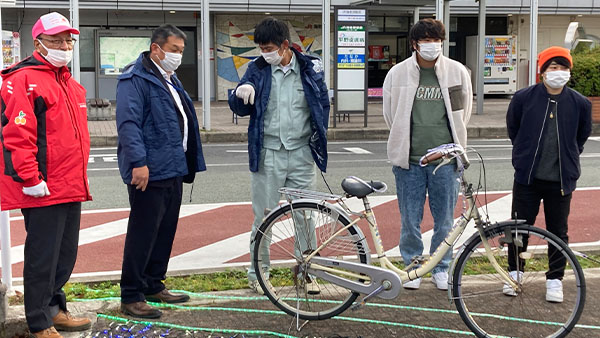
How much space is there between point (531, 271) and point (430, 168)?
1.09 meters

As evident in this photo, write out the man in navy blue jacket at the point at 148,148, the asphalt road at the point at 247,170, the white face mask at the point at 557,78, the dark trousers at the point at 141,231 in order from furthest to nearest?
the asphalt road at the point at 247,170 < the white face mask at the point at 557,78 < the dark trousers at the point at 141,231 < the man in navy blue jacket at the point at 148,148

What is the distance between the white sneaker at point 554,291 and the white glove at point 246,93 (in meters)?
2.44

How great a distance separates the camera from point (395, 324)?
4.86 m

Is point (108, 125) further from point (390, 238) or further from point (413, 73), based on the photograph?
point (413, 73)

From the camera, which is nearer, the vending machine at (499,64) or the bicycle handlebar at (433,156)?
the bicycle handlebar at (433,156)

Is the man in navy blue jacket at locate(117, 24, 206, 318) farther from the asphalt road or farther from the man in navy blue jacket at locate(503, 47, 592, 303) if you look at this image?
the asphalt road

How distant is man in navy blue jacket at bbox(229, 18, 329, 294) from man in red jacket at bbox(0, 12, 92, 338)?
137 cm

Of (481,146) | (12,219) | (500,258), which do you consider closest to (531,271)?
(500,258)

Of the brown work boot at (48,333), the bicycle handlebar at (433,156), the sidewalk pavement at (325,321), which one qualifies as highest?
the bicycle handlebar at (433,156)

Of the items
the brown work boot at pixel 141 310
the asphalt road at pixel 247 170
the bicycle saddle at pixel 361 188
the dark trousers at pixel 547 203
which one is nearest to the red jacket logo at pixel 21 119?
the brown work boot at pixel 141 310

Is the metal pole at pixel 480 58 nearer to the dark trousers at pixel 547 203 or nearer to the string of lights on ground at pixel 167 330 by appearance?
the dark trousers at pixel 547 203

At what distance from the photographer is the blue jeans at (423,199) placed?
5582 millimetres

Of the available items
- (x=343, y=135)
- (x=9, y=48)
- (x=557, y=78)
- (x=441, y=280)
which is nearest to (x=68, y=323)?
(x=441, y=280)

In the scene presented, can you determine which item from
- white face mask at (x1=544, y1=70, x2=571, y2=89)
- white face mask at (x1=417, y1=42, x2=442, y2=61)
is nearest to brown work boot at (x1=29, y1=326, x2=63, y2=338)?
white face mask at (x1=417, y1=42, x2=442, y2=61)
